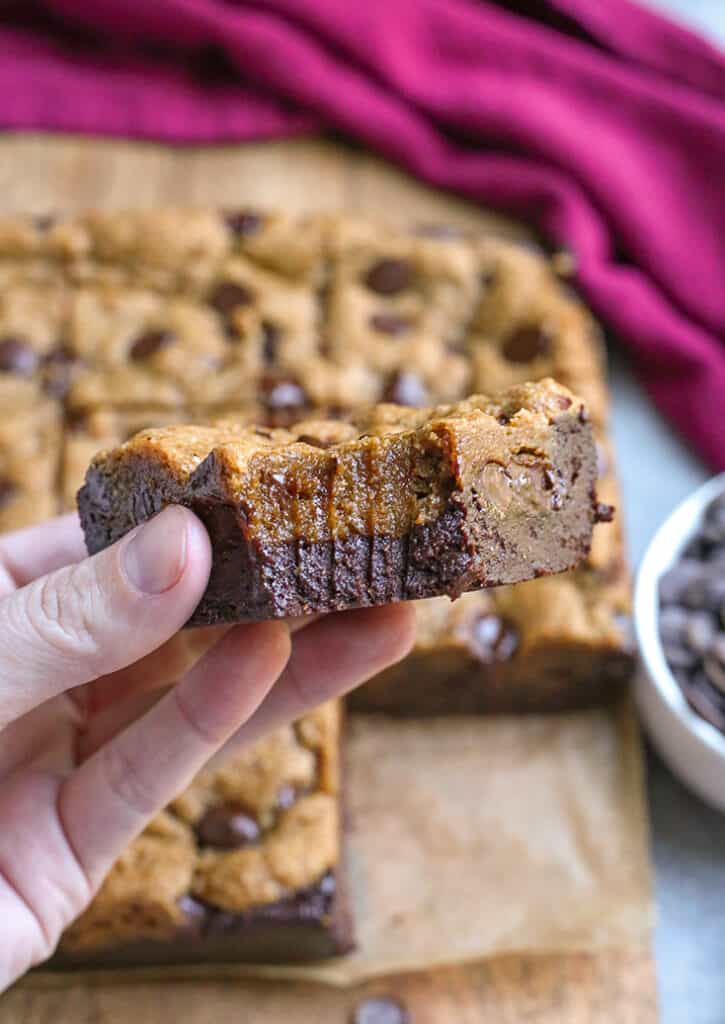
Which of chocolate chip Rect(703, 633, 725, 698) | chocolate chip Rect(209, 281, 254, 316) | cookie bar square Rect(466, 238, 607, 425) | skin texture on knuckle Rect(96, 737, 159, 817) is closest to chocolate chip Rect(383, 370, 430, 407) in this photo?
cookie bar square Rect(466, 238, 607, 425)

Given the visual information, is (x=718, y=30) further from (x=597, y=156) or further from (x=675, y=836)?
(x=675, y=836)

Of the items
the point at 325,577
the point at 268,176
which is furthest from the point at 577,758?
the point at 268,176

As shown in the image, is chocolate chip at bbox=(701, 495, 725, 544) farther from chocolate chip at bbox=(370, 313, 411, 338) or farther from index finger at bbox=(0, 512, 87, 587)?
index finger at bbox=(0, 512, 87, 587)

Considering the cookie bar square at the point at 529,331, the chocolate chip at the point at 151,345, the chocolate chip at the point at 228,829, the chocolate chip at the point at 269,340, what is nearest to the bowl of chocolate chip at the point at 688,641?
the cookie bar square at the point at 529,331

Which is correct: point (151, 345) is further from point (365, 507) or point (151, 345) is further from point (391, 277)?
point (365, 507)

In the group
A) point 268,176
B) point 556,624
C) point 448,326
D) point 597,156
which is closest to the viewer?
point 556,624

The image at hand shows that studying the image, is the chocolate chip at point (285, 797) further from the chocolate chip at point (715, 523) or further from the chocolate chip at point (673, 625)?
the chocolate chip at point (715, 523)
